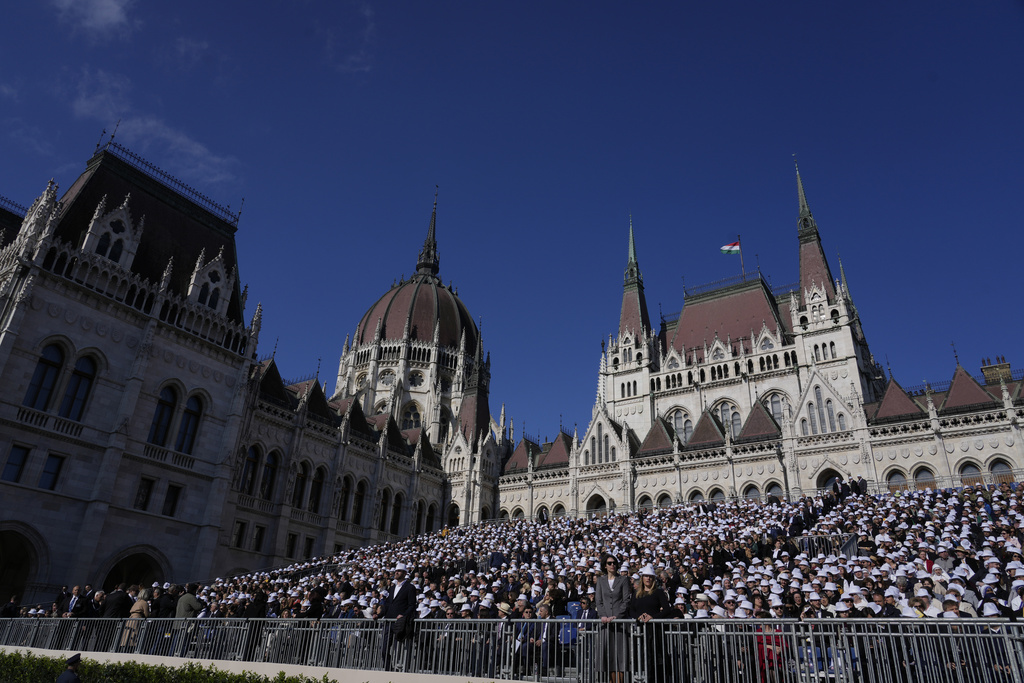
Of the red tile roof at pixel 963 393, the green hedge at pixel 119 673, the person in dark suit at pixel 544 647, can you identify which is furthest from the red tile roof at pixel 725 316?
the green hedge at pixel 119 673

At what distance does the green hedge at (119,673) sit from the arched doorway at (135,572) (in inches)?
658

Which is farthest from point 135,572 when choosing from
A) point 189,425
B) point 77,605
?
point 77,605

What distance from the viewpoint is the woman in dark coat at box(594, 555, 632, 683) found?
28.6 feet

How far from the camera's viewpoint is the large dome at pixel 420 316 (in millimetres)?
70500

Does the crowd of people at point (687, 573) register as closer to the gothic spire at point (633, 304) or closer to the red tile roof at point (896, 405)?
the red tile roof at point (896, 405)

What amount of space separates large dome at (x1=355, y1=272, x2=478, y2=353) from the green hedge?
56798mm

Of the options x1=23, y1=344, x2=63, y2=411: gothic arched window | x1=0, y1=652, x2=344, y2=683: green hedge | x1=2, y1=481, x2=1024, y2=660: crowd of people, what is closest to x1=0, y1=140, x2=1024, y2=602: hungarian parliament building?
x1=23, y1=344, x2=63, y2=411: gothic arched window

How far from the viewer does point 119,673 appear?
38.7 feet

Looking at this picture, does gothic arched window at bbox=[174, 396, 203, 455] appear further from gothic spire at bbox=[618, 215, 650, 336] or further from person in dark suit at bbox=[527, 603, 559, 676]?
gothic spire at bbox=[618, 215, 650, 336]

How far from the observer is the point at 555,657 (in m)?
Answer: 9.45

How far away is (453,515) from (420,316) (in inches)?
1093

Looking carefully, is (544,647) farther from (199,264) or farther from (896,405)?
(896,405)

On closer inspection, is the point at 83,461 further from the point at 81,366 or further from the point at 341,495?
the point at 341,495

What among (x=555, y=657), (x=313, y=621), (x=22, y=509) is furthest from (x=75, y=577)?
(x=555, y=657)
